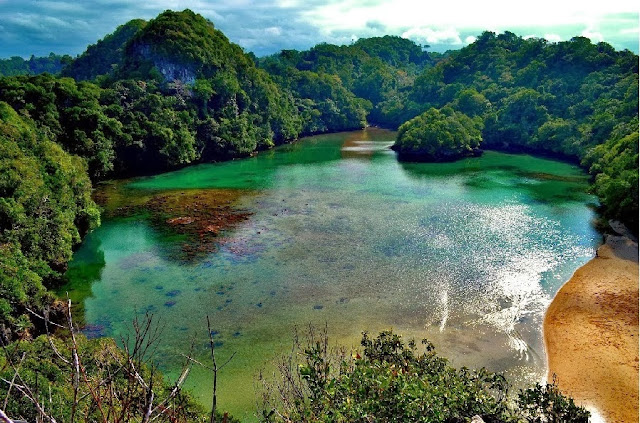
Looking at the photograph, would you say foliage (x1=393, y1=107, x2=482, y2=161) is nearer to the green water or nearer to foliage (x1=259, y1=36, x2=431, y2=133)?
the green water

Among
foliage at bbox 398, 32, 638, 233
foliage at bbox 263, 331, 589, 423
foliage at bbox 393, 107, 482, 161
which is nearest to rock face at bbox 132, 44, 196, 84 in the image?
foliage at bbox 393, 107, 482, 161

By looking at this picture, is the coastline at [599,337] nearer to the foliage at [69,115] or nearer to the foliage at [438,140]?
the foliage at [438,140]

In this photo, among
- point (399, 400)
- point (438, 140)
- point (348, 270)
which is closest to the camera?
point (399, 400)

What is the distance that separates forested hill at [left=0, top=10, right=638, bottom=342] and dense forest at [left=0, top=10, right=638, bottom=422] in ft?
0.46

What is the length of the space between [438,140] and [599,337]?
40.8 m

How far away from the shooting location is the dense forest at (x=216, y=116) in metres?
22.0

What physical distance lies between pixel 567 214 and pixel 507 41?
68138mm

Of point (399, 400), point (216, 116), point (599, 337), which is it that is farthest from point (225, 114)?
point (399, 400)

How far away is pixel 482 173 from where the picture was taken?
48.1 m

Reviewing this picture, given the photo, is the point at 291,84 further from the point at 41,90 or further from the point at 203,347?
the point at 203,347

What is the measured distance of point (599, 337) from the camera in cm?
1756

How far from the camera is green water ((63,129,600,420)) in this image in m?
17.8

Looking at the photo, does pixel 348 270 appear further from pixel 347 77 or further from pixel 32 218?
pixel 347 77

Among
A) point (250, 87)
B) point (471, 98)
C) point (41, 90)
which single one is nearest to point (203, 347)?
point (41, 90)
